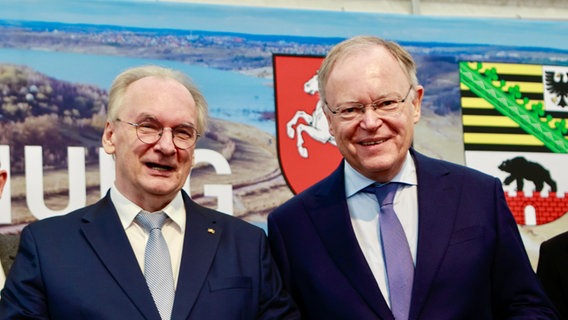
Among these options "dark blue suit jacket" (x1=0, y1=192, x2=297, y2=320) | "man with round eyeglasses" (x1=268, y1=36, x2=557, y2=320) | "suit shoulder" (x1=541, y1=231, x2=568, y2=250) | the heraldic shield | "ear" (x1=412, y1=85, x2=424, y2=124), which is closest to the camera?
"dark blue suit jacket" (x1=0, y1=192, x2=297, y2=320)

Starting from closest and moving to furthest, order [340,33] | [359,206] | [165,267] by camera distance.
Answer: [165,267]
[359,206]
[340,33]

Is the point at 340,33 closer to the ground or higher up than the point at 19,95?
higher up

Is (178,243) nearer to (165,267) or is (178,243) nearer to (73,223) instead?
(165,267)

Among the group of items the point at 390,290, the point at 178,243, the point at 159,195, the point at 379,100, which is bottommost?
the point at 390,290

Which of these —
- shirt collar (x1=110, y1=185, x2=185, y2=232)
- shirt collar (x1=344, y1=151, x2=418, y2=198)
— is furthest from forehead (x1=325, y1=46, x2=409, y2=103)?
shirt collar (x1=110, y1=185, x2=185, y2=232)

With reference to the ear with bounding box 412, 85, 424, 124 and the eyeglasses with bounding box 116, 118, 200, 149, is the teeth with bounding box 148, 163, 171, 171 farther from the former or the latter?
the ear with bounding box 412, 85, 424, 124

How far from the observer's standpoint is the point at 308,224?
1.97 metres

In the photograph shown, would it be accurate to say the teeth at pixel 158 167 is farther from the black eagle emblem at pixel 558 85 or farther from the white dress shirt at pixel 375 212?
the black eagle emblem at pixel 558 85

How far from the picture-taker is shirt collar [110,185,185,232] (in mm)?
1852

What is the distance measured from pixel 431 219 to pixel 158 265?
0.66 m

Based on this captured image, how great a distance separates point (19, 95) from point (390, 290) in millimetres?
1742

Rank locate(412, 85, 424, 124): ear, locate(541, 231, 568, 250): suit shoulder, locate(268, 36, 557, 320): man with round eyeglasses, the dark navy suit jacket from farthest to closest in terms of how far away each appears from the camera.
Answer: locate(541, 231, 568, 250): suit shoulder → the dark navy suit jacket → locate(412, 85, 424, 124): ear → locate(268, 36, 557, 320): man with round eyeglasses

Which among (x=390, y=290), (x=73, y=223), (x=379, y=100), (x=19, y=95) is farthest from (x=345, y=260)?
(x=19, y=95)

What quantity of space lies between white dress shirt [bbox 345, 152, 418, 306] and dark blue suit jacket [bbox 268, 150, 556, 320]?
27 millimetres
